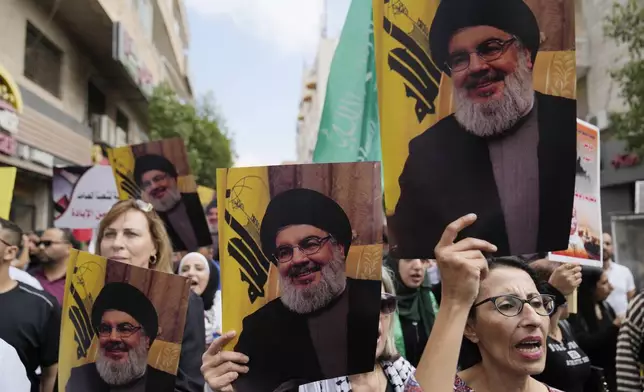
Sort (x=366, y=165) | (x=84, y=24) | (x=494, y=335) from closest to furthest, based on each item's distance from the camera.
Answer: (x=366, y=165) < (x=494, y=335) < (x=84, y=24)

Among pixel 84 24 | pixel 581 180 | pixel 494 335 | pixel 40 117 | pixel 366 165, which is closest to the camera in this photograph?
pixel 366 165

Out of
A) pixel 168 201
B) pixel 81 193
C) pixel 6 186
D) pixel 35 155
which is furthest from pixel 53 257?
pixel 35 155

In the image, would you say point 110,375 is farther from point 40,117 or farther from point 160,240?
point 40,117

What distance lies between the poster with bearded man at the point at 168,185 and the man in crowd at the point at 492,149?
2.48m

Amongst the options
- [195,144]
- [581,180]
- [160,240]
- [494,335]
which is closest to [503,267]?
[494,335]

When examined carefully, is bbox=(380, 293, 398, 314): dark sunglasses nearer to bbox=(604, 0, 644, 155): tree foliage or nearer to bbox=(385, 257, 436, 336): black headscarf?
bbox=(385, 257, 436, 336): black headscarf

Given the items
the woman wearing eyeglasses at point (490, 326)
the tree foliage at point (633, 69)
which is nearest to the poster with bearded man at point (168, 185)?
the woman wearing eyeglasses at point (490, 326)

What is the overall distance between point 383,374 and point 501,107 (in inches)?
49.0

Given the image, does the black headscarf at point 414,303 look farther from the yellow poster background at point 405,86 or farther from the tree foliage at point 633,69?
the tree foliage at point 633,69

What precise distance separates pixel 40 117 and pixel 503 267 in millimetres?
11200

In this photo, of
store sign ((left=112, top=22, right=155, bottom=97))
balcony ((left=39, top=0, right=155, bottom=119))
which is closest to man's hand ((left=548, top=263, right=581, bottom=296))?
balcony ((left=39, top=0, right=155, bottom=119))

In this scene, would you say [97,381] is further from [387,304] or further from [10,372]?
[387,304]

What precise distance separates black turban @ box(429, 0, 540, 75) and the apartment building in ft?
29.4

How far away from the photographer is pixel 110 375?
1.92 m
